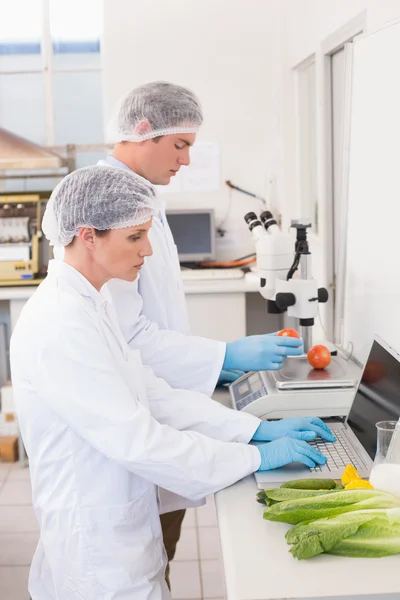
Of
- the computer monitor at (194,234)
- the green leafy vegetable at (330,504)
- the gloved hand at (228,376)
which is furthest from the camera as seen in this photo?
the computer monitor at (194,234)

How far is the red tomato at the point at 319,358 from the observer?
198 centimetres

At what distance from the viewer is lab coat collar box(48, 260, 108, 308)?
5.06 ft

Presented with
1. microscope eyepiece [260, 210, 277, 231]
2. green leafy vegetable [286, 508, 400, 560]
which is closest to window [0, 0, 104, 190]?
microscope eyepiece [260, 210, 277, 231]

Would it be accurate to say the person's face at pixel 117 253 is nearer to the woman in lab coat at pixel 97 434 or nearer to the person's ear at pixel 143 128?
the woman in lab coat at pixel 97 434

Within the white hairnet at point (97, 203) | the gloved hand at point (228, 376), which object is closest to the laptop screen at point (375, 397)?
the gloved hand at point (228, 376)

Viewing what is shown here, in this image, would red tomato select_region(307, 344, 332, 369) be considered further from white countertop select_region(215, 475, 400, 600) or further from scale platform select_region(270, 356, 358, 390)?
white countertop select_region(215, 475, 400, 600)

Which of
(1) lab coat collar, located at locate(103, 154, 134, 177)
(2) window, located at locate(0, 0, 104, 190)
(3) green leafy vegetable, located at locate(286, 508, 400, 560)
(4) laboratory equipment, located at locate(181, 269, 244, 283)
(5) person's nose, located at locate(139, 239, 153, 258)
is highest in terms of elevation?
(2) window, located at locate(0, 0, 104, 190)

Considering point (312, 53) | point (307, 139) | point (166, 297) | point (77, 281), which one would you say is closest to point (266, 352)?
point (166, 297)

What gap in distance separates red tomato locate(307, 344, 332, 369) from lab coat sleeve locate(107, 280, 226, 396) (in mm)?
236

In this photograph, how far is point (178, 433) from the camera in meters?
1.49

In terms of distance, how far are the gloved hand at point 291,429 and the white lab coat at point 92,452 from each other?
0.12 metres

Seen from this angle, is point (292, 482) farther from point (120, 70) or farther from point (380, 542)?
point (120, 70)

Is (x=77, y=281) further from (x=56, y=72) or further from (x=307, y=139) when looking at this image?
(x=56, y=72)

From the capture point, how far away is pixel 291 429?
1.65m
